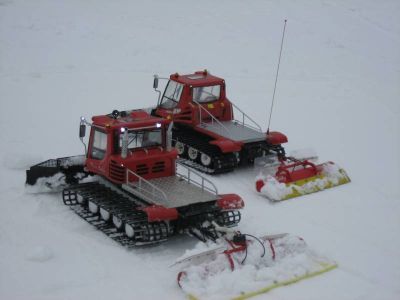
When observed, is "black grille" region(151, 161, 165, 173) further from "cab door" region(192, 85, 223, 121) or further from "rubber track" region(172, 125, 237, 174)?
"cab door" region(192, 85, 223, 121)

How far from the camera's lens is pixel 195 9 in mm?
30484

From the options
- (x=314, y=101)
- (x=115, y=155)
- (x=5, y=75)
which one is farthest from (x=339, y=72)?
(x=115, y=155)

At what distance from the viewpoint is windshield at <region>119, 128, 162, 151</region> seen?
522 inches

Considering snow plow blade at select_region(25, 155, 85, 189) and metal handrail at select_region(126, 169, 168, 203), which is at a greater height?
metal handrail at select_region(126, 169, 168, 203)

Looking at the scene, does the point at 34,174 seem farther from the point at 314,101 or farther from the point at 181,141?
the point at 314,101

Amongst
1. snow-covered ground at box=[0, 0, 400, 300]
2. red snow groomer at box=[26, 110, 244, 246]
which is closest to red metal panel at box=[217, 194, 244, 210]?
red snow groomer at box=[26, 110, 244, 246]

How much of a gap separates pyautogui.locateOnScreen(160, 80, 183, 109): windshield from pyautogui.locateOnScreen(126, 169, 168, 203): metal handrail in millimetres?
4731

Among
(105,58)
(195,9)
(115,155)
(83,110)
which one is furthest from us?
(195,9)

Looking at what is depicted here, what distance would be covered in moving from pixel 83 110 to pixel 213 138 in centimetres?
509

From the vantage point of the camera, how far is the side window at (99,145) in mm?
13398

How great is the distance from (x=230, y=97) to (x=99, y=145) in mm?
9237

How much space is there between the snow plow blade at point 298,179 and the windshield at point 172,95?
3.20 meters

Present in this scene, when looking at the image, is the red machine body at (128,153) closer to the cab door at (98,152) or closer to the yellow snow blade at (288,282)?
the cab door at (98,152)

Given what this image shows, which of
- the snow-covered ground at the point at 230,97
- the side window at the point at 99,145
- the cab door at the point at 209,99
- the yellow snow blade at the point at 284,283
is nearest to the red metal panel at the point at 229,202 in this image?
the snow-covered ground at the point at 230,97
